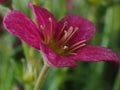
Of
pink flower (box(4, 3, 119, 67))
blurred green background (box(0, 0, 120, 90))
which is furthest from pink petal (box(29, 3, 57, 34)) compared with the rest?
blurred green background (box(0, 0, 120, 90))

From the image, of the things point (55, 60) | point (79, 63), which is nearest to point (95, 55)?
point (55, 60)

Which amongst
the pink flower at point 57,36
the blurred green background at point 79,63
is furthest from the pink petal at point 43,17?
the blurred green background at point 79,63

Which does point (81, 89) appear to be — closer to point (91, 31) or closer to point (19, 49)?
point (19, 49)

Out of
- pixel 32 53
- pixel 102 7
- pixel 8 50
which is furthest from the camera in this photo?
pixel 102 7

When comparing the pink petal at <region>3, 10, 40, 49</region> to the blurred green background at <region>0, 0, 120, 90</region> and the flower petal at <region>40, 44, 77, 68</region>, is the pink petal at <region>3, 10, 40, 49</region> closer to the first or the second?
the flower petal at <region>40, 44, 77, 68</region>

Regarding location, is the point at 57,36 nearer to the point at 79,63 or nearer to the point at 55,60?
the point at 55,60

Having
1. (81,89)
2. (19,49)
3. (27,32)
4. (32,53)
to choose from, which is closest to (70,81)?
(81,89)

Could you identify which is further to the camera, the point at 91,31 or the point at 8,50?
the point at 8,50
